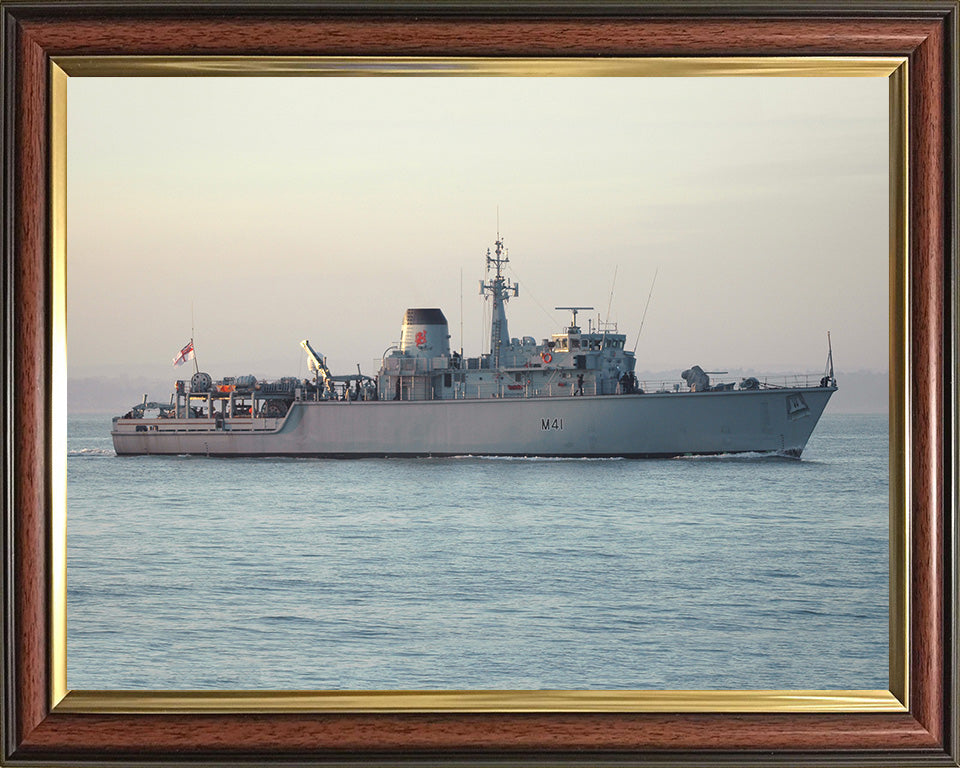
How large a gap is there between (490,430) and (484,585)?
2691mm

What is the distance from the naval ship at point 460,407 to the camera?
2.70m

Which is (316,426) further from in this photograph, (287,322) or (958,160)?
(958,160)

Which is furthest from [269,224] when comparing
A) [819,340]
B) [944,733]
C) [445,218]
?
[944,733]

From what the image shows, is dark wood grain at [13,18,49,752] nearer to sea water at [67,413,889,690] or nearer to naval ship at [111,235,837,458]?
sea water at [67,413,889,690]

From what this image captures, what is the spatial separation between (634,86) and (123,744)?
175 centimetres

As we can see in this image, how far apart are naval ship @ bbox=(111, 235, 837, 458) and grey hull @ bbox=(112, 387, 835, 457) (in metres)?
0.01

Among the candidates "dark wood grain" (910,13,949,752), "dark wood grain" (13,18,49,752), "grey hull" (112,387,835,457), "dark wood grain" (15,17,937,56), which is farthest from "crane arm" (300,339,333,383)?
"dark wood grain" (910,13,949,752)

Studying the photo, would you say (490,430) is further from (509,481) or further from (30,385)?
(30,385)

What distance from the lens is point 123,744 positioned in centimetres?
188

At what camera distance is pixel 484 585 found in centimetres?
232

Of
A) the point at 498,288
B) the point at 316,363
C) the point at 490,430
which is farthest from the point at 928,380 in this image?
the point at 490,430

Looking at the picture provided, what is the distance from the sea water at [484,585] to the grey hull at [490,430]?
21 cm

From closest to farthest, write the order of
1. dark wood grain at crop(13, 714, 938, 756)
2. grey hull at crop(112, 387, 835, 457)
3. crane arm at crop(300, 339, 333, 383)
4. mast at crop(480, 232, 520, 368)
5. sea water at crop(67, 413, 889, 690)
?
dark wood grain at crop(13, 714, 938, 756) → sea water at crop(67, 413, 889, 690) → mast at crop(480, 232, 520, 368) → crane arm at crop(300, 339, 333, 383) → grey hull at crop(112, 387, 835, 457)

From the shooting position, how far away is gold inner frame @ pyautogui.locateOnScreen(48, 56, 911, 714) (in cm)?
189
